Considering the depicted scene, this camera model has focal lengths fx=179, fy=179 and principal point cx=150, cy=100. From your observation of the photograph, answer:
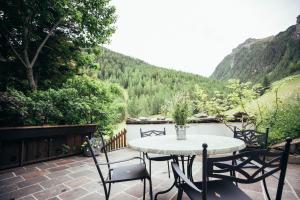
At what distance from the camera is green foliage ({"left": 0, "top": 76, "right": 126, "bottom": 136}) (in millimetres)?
3959

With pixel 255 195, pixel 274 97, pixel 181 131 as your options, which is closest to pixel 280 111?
→ pixel 274 97

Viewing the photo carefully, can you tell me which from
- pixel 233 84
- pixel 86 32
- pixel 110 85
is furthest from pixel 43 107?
pixel 233 84

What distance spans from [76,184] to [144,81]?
10.3 metres

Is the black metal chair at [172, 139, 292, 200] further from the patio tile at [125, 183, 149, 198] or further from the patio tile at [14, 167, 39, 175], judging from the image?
the patio tile at [14, 167, 39, 175]

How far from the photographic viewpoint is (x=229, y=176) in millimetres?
1111

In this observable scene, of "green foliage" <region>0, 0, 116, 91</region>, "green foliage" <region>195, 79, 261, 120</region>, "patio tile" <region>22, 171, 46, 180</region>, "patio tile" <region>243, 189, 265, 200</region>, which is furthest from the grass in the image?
"green foliage" <region>0, 0, 116, 91</region>

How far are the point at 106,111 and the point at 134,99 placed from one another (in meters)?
5.67

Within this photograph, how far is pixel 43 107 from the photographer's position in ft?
13.9

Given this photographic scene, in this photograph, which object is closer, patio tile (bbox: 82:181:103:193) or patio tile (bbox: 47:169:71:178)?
patio tile (bbox: 82:181:103:193)

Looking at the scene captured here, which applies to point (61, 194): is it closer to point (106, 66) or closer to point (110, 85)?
point (110, 85)

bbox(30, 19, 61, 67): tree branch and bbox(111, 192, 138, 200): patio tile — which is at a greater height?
bbox(30, 19, 61, 67): tree branch

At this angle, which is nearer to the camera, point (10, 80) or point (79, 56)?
point (10, 80)

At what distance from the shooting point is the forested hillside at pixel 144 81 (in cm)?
1019

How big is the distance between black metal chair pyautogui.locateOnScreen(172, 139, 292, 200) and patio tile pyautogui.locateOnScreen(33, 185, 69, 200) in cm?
195
